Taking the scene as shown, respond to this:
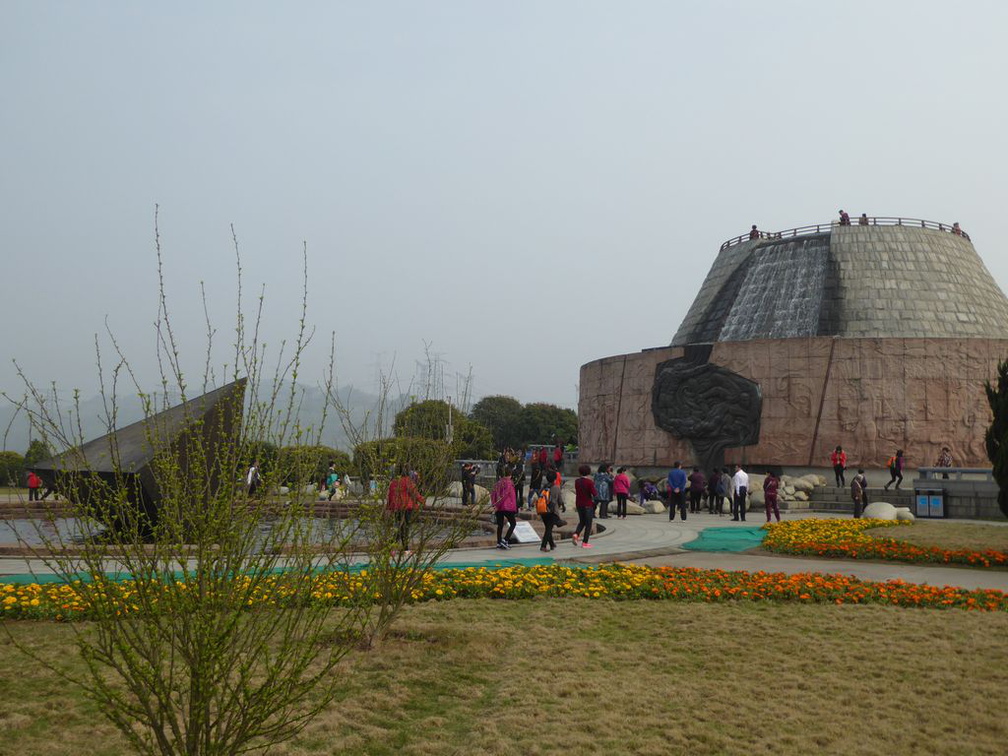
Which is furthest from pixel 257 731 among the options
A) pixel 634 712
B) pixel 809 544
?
pixel 809 544

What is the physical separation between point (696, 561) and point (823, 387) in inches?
565

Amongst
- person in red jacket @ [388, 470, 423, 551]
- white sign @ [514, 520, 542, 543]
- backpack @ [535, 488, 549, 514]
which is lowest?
white sign @ [514, 520, 542, 543]

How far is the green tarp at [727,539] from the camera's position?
1362cm

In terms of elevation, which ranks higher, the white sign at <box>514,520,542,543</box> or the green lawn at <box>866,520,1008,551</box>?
the white sign at <box>514,520,542,543</box>

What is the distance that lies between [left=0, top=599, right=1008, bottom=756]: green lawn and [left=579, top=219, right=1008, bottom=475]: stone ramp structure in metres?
17.2

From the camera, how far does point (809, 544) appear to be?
41.9 ft

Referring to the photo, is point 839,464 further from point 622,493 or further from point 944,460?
point 622,493

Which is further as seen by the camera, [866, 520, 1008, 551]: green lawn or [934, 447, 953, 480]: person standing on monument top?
[934, 447, 953, 480]: person standing on monument top

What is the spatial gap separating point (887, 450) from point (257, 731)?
77.3 feet

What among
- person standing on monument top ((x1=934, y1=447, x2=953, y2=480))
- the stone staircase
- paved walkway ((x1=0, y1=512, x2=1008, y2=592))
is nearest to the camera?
paved walkway ((x1=0, y1=512, x2=1008, y2=592))

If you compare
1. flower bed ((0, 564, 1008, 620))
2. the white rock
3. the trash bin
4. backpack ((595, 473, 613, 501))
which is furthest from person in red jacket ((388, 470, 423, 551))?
the white rock

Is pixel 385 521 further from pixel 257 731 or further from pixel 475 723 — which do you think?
pixel 257 731

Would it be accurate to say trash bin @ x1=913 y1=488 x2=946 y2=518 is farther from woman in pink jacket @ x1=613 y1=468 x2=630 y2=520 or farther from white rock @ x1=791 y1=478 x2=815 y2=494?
woman in pink jacket @ x1=613 y1=468 x2=630 y2=520

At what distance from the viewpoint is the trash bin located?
63.6ft
